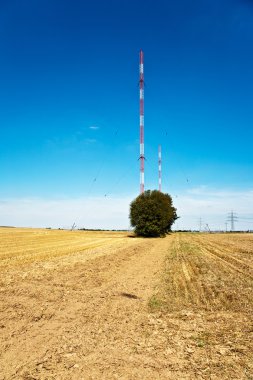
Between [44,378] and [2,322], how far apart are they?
12.0 feet

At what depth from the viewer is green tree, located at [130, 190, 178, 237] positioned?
72.5 metres

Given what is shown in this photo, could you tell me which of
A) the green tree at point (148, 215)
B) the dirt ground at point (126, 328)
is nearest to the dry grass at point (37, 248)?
the dirt ground at point (126, 328)

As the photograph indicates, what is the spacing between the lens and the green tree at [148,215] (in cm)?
7250

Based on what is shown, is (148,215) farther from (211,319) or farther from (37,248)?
(211,319)

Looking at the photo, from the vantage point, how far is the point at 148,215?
72.8 metres

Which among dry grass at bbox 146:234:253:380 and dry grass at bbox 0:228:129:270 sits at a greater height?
dry grass at bbox 0:228:129:270

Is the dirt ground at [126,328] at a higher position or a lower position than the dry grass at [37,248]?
lower

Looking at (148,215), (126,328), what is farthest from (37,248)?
(148,215)

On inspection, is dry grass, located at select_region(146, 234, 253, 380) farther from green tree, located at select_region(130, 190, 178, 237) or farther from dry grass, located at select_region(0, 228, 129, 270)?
green tree, located at select_region(130, 190, 178, 237)

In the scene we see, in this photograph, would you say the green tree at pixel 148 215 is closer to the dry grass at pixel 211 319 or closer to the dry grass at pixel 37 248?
the dry grass at pixel 37 248

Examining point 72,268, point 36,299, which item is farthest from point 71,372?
point 72,268

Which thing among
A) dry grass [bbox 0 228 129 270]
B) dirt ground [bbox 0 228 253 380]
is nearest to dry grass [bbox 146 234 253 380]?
dirt ground [bbox 0 228 253 380]

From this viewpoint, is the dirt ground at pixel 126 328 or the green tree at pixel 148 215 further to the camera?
the green tree at pixel 148 215

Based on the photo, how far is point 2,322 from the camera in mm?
8875
